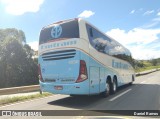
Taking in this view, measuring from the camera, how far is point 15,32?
A: 6019 cm

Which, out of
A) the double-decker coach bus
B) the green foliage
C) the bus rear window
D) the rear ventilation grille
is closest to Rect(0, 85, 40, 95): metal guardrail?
the double-decker coach bus

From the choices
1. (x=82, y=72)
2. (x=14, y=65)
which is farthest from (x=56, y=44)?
(x=14, y=65)

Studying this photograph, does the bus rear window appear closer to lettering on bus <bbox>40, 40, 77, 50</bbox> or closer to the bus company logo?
the bus company logo

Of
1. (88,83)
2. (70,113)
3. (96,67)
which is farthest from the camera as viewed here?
(96,67)

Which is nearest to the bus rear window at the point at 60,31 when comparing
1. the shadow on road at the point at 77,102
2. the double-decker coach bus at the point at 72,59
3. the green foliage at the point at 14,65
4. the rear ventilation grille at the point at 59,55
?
the double-decker coach bus at the point at 72,59

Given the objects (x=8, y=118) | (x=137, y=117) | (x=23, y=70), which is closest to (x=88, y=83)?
(x=137, y=117)

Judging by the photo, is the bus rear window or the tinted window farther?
the tinted window

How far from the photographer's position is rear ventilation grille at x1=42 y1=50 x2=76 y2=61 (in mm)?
11523

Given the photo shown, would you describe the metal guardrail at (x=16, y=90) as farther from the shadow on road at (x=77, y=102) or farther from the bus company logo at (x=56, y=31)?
the bus company logo at (x=56, y=31)

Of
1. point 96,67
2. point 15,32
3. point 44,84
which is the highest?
point 15,32

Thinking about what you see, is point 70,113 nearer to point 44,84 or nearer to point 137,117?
point 137,117

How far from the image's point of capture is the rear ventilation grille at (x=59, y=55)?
11.5m

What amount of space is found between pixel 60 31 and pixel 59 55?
1.12 meters

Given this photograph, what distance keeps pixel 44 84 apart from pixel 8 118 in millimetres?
3890
